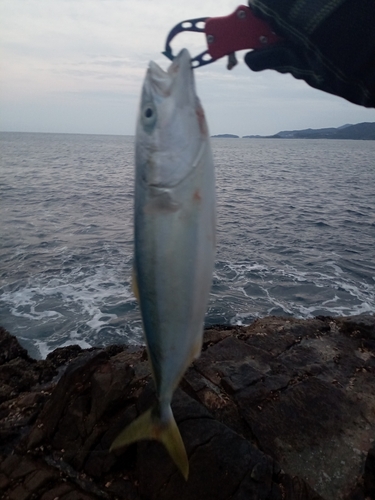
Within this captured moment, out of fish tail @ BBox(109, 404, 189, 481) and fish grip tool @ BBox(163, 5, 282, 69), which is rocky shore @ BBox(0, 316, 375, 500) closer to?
fish tail @ BBox(109, 404, 189, 481)

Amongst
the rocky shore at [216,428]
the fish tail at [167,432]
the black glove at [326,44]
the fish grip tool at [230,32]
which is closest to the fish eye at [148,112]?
the fish grip tool at [230,32]

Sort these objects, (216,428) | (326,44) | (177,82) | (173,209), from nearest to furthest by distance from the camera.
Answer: (177,82) → (173,209) → (326,44) → (216,428)

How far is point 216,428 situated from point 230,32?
451 centimetres

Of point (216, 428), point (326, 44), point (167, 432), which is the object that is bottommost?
point (216, 428)

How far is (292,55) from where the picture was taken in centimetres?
337

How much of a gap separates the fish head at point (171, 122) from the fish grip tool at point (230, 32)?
86 centimetres

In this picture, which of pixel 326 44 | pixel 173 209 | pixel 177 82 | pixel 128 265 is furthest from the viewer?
pixel 128 265

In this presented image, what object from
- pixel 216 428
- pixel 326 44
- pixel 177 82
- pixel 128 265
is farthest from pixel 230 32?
pixel 128 265

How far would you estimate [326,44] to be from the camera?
3.12 meters

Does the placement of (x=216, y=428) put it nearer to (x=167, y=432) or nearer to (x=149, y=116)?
(x=167, y=432)

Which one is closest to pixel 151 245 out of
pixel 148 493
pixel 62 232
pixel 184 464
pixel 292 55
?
pixel 184 464

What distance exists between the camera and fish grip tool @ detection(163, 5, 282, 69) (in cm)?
298

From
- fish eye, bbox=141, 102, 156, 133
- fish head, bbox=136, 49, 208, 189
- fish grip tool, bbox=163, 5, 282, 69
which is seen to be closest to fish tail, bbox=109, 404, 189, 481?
fish head, bbox=136, 49, 208, 189

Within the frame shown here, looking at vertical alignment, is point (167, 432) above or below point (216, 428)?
above
